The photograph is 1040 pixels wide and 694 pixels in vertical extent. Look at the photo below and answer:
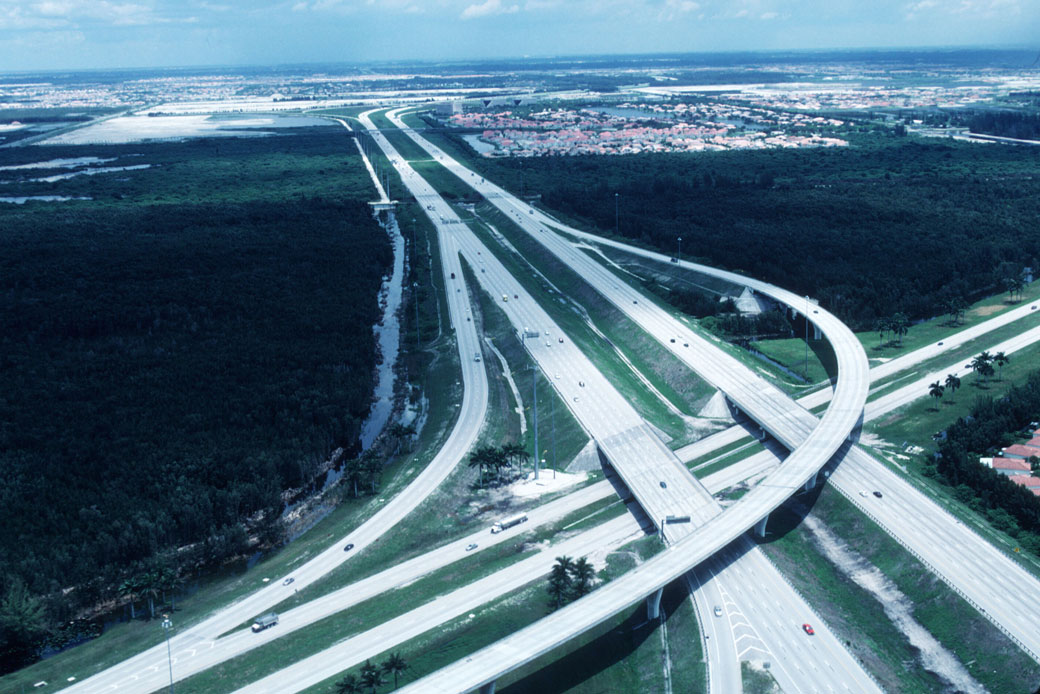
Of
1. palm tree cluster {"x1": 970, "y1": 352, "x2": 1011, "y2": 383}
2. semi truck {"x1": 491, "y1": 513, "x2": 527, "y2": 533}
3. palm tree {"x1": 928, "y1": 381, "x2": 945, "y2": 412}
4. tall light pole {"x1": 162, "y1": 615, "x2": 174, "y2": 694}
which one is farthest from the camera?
palm tree cluster {"x1": 970, "y1": 352, "x2": 1011, "y2": 383}

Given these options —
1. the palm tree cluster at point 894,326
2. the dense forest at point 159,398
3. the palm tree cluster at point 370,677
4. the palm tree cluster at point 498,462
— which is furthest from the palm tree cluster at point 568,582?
the palm tree cluster at point 894,326

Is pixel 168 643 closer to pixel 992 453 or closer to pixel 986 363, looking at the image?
pixel 992 453

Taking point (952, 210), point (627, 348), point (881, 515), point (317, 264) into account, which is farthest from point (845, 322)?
point (317, 264)

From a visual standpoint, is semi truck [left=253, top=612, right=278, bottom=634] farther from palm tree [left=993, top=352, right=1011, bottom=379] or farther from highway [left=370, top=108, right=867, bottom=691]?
palm tree [left=993, top=352, right=1011, bottom=379]

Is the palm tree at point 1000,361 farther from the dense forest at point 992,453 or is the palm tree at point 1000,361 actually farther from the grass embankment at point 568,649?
the grass embankment at point 568,649

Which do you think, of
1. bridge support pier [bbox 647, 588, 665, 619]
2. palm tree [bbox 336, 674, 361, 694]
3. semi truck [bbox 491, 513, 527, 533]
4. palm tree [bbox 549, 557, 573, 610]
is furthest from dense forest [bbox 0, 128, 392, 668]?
bridge support pier [bbox 647, 588, 665, 619]
